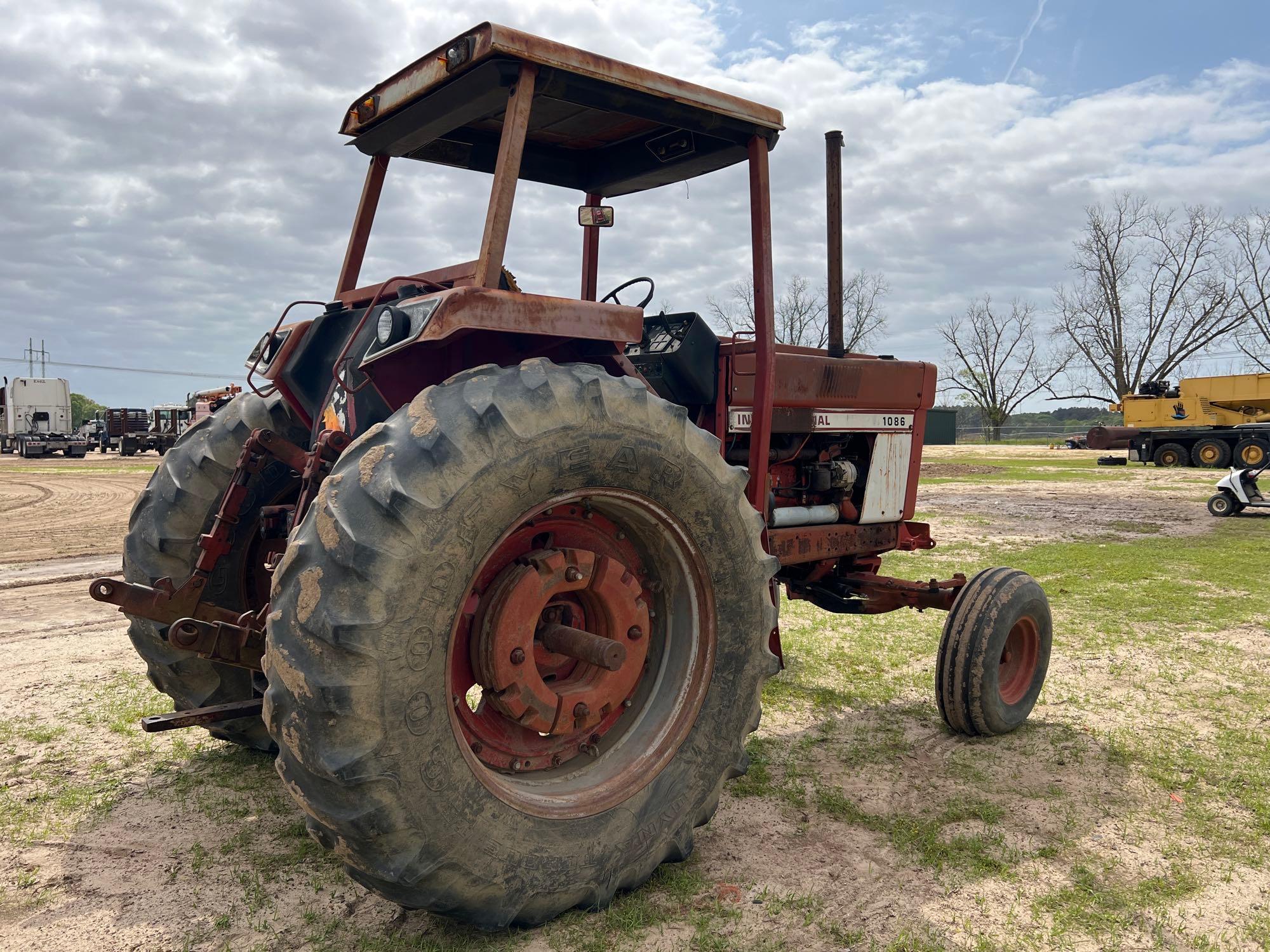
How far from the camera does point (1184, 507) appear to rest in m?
14.9

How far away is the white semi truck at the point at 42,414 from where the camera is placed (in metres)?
36.8

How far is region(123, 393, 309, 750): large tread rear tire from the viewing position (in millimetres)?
3518

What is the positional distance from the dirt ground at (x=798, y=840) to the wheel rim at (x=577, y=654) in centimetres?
42

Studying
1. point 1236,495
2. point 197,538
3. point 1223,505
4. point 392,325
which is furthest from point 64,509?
point 1236,495

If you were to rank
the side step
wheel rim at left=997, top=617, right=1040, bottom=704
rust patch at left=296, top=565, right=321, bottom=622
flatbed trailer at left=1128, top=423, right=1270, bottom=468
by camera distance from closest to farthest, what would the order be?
rust patch at left=296, top=565, right=321, bottom=622
the side step
wheel rim at left=997, top=617, right=1040, bottom=704
flatbed trailer at left=1128, top=423, right=1270, bottom=468

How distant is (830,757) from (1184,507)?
13664mm

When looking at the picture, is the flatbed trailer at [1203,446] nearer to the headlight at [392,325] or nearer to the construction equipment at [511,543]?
the construction equipment at [511,543]

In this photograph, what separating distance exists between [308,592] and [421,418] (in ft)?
1.70

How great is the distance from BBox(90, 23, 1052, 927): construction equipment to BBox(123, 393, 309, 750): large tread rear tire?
0.01 meters

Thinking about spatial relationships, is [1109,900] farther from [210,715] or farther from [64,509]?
[64,509]

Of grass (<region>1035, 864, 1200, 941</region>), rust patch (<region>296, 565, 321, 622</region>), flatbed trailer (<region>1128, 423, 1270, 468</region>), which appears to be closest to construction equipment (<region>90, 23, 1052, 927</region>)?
rust patch (<region>296, 565, 321, 622</region>)

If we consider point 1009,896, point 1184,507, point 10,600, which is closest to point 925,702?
point 1009,896

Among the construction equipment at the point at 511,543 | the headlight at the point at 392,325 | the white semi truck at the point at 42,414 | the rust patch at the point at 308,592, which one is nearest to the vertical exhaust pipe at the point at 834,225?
the construction equipment at the point at 511,543

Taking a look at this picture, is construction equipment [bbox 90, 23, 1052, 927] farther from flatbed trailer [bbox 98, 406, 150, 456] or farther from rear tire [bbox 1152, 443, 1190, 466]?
→ flatbed trailer [bbox 98, 406, 150, 456]
